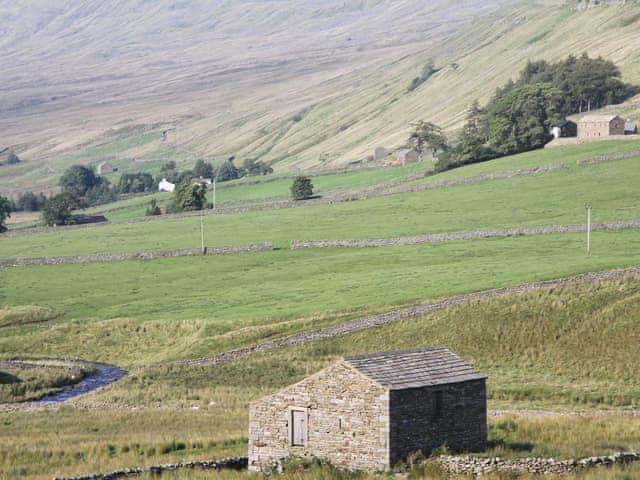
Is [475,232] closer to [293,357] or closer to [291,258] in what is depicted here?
[291,258]

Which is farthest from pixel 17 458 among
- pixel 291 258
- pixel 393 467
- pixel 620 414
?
pixel 291 258

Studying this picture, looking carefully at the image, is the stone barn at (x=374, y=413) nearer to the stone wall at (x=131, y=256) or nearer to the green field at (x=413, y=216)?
the green field at (x=413, y=216)

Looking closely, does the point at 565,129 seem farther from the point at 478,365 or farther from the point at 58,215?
the point at 478,365

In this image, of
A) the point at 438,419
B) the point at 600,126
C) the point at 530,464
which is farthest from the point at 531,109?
the point at 530,464

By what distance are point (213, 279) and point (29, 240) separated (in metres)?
38.3

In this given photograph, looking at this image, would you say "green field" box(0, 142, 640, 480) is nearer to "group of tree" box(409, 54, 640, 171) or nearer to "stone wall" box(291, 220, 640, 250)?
"stone wall" box(291, 220, 640, 250)

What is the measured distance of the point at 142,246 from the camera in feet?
367

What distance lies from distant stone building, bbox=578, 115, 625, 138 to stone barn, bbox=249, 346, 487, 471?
106255mm

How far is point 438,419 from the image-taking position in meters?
37.7

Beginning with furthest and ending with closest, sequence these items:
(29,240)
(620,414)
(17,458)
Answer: (29,240) → (620,414) → (17,458)

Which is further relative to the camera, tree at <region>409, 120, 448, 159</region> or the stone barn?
tree at <region>409, 120, 448, 159</region>

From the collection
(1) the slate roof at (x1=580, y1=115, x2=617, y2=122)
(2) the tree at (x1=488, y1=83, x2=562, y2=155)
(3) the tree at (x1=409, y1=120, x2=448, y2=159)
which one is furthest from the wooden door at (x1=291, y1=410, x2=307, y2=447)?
(3) the tree at (x1=409, y1=120, x2=448, y2=159)

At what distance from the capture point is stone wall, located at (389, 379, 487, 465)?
3634 cm

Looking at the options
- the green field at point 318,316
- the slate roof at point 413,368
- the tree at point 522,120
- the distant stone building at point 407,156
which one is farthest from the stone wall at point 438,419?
the distant stone building at point 407,156
